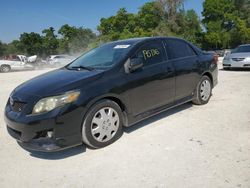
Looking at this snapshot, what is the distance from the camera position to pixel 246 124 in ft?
15.0

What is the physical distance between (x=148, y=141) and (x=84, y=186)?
1377 millimetres

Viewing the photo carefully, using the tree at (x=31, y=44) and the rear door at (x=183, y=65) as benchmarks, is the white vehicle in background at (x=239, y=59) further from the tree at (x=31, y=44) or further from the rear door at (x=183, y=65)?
the tree at (x=31, y=44)

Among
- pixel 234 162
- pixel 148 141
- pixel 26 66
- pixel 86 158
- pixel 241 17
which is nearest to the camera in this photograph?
pixel 234 162

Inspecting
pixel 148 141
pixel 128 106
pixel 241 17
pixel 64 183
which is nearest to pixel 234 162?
pixel 148 141

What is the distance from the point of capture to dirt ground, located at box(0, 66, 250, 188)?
3031mm

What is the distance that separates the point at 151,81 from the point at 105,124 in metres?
1.14

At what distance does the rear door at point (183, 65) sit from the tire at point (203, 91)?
21cm

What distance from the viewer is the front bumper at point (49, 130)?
3385 mm

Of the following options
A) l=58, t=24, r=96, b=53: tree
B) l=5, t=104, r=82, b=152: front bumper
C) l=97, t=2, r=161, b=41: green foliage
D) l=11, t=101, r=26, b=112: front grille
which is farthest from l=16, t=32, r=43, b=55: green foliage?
l=5, t=104, r=82, b=152: front bumper

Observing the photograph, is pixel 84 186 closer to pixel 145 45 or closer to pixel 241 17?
pixel 145 45

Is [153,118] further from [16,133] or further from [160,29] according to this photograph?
[160,29]

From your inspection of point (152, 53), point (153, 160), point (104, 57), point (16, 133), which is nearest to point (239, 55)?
point (152, 53)

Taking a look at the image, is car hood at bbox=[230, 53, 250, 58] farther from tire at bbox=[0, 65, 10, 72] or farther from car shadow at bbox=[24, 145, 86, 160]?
tire at bbox=[0, 65, 10, 72]

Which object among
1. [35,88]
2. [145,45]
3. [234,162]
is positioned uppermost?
[145,45]
